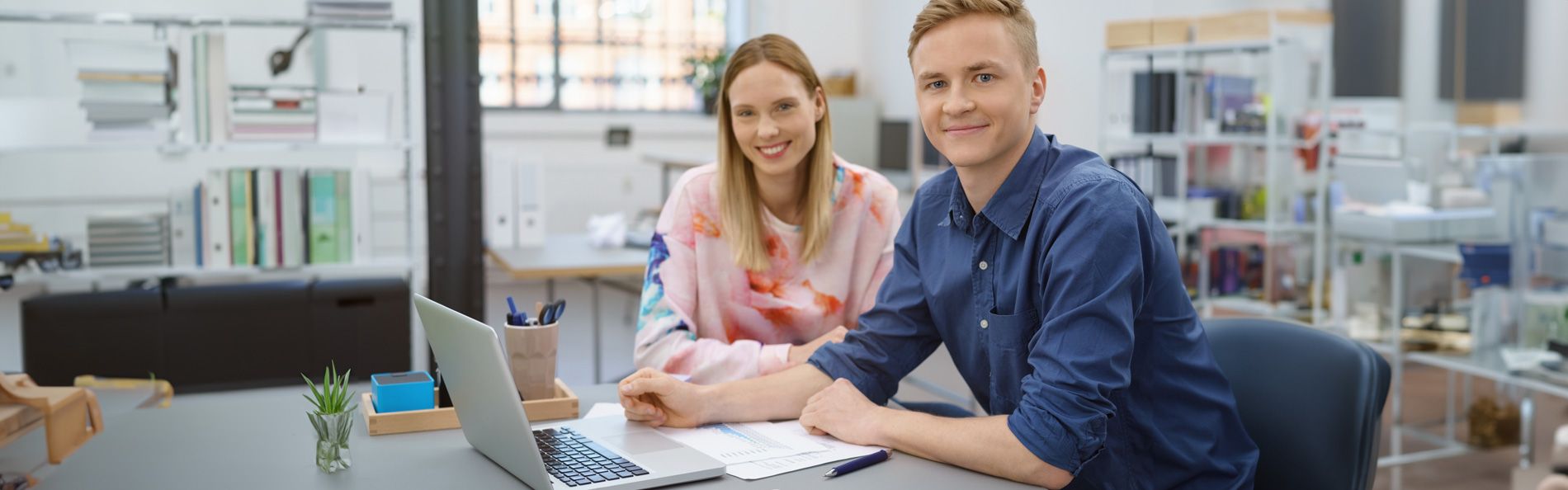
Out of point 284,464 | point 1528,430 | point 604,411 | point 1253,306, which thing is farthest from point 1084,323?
point 1253,306

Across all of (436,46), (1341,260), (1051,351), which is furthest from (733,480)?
(1341,260)

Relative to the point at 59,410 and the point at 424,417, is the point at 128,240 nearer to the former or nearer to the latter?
the point at 59,410

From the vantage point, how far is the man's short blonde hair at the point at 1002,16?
1.52 metres

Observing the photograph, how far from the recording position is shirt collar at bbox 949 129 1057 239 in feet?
5.08

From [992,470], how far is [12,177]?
5.56 metres

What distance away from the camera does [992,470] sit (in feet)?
4.53

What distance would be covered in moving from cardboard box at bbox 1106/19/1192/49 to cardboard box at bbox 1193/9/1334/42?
0.19 feet

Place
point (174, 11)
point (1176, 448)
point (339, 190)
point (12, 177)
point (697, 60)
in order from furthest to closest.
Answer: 1. point (697, 60)
2. point (174, 11)
3. point (12, 177)
4. point (339, 190)
5. point (1176, 448)

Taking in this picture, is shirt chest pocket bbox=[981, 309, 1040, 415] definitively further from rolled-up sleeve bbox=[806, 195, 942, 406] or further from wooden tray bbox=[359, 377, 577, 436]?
wooden tray bbox=[359, 377, 577, 436]

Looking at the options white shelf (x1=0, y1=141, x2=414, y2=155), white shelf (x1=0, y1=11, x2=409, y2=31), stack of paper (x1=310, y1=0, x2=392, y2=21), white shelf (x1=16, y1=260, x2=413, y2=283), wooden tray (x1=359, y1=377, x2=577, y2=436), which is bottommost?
wooden tray (x1=359, y1=377, x2=577, y2=436)

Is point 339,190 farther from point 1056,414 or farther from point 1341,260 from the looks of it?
point 1341,260

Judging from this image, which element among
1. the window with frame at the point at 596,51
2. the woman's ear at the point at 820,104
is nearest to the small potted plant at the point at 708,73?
the window with frame at the point at 596,51

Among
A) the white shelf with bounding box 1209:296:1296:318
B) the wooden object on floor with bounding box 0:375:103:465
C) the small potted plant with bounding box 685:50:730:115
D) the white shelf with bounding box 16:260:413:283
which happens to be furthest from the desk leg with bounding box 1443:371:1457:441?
the small potted plant with bounding box 685:50:730:115

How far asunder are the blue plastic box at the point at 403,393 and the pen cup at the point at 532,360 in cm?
12
